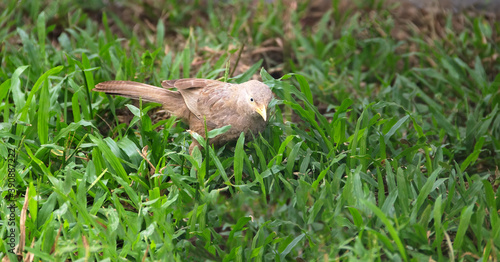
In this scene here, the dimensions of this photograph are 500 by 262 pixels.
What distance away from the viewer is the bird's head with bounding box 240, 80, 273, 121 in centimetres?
353

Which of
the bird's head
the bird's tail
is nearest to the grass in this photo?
the bird's tail

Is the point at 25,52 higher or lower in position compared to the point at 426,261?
higher

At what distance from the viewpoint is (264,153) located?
3.74 metres

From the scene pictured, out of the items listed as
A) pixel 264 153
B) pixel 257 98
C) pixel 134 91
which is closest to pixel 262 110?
pixel 257 98

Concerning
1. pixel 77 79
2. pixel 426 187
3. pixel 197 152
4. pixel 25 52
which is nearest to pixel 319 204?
pixel 426 187

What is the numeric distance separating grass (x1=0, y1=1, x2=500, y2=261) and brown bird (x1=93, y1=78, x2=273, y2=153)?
12 cm

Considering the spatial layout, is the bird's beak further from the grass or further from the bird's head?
the grass

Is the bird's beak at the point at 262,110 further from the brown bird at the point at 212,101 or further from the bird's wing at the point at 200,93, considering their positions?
the bird's wing at the point at 200,93

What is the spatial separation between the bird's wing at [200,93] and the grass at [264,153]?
0.68 feet

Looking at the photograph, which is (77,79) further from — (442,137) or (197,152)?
(442,137)

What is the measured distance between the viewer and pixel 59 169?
372 cm

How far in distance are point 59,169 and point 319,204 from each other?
1849 millimetres

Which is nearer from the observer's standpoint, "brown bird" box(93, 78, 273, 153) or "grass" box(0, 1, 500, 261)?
"grass" box(0, 1, 500, 261)

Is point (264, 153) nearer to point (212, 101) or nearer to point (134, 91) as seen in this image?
point (212, 101)
